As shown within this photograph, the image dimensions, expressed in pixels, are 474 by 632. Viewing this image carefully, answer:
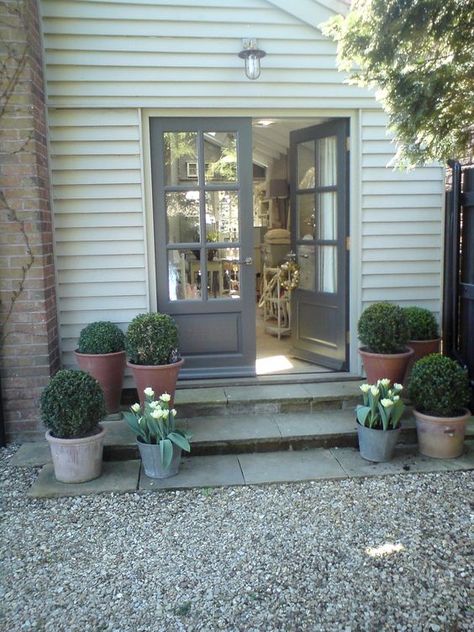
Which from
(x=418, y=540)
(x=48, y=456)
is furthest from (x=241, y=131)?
(x=418, y=540)

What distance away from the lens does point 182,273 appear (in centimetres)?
458

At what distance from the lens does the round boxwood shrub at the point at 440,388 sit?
142 inches

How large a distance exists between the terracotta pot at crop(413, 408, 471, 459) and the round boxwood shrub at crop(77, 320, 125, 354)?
205 centimetres

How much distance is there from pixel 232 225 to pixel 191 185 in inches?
17.0

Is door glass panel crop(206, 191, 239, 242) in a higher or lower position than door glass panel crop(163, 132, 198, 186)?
lower

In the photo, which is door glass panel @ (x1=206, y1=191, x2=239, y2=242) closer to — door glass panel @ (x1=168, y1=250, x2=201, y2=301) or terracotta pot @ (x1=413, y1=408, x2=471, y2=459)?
door glass panel @ (x1=168, y1=250, x2=201, y2=301)

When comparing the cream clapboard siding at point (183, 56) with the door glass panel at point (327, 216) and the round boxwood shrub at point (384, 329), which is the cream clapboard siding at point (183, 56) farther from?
the round boxwood shrub at point (384, 329)

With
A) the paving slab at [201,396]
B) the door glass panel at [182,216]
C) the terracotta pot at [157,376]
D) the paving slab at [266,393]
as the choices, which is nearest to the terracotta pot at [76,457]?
the terracotta pot at [157,376]

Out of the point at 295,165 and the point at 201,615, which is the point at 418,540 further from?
the point at 295,165

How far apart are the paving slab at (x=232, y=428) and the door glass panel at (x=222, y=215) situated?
1.39m

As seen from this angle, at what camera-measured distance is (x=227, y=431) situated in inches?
153

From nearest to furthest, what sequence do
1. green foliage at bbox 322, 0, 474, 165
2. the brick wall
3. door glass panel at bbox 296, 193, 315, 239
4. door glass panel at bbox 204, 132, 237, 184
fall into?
1. green foliage at bbox 322, 0, 474, 165
2. the brick wall
3. door glass panel at bbox 204, 132, 237, 184
4. door glass panel at bbox 296, 193, 315, 239

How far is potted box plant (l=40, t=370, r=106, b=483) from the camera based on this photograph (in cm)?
328

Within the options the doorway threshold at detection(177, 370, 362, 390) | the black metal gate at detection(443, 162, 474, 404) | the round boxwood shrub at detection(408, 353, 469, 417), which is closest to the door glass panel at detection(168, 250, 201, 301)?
the doorway threshold at detection(177, 370, 362, 390)
